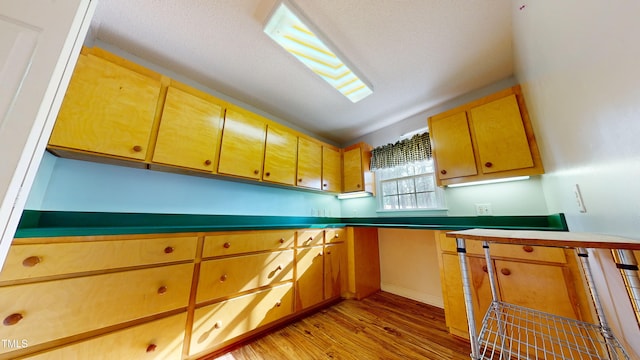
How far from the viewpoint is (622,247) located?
50 cm

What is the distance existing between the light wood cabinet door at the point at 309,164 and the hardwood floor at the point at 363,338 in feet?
4.69

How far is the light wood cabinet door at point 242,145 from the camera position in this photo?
5.94ft

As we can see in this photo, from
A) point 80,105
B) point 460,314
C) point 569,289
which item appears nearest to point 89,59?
point 80,105

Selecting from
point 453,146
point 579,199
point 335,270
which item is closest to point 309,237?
point 335,270

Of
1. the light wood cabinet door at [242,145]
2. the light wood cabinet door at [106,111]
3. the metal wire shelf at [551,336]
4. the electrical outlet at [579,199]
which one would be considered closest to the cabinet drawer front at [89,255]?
the light wood cabinet door at [106,111]

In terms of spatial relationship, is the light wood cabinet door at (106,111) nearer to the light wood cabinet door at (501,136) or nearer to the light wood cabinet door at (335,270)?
the light wood cabinet door at (335,270)

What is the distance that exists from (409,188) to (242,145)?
2121mm

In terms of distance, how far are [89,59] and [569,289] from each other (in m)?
3.38

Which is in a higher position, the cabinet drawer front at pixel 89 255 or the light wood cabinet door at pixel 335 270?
the cabinet drawer front at pixel 89 255

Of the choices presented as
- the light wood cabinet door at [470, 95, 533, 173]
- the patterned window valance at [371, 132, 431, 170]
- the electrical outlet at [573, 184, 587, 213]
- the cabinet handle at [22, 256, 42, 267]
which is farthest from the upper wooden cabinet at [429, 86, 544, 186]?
the cabinet handle at [22, 256, 42, 267]

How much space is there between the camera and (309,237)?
2014 millimetres

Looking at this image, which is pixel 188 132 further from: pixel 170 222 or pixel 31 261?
pixel 31 261

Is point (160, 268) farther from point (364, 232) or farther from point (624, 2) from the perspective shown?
point (624, 2)

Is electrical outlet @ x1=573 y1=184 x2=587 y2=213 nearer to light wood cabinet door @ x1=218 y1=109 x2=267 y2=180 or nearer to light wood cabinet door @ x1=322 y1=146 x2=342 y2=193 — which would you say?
light wood cabinet door @ x1=322 y1=146 x2=342 y2=193
